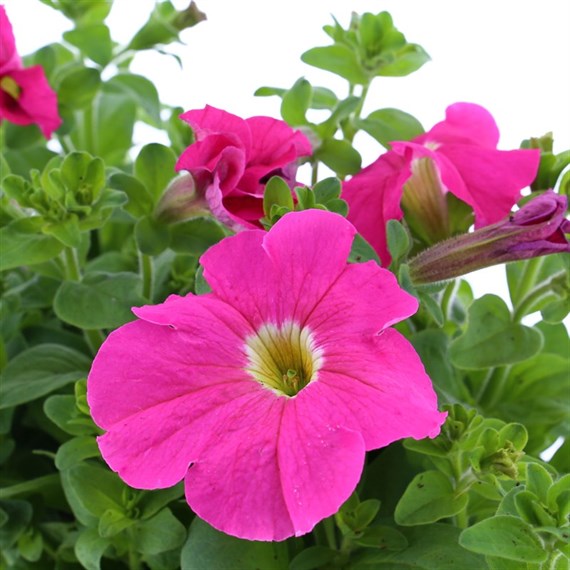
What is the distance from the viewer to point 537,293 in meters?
0.61

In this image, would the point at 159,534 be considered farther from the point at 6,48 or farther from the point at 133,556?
the point at 6,48

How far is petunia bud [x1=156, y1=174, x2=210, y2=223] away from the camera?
545mm

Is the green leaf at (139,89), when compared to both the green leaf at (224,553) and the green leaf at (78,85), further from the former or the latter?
the green leaf at (224,553)

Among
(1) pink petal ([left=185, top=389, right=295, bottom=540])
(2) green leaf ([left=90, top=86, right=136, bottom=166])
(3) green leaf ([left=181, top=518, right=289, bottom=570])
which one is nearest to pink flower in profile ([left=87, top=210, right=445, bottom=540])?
(1) pink petal ([left=185, top=389, right=295, bottom=540])

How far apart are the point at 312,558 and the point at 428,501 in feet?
0.26

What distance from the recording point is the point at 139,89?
0.79 m

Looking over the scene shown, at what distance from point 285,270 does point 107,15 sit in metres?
0.48

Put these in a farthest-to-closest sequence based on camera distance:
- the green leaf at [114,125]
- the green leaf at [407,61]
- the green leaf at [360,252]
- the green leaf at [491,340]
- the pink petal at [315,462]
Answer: the green leaf at [114,125], the green leaf at [407,61], the green leaf at [491,340], the green leaf at [360,252], the pink petal at [315,462]

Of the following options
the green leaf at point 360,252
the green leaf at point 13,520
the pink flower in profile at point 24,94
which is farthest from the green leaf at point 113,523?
the pink flower in profile at point 24,94

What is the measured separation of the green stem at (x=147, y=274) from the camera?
62cm

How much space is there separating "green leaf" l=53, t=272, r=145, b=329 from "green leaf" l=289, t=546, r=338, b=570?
179 mm

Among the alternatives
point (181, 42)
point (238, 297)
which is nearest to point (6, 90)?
point (181, 42)

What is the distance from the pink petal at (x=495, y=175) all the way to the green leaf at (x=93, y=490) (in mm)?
→ 278

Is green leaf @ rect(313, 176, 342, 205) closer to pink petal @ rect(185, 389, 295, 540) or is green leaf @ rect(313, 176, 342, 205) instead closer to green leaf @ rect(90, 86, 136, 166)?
pink petal @ rect(185, 389, 295, 540)
